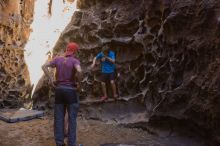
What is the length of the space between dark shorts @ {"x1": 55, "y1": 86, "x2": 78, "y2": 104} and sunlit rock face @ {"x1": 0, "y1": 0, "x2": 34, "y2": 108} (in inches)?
186

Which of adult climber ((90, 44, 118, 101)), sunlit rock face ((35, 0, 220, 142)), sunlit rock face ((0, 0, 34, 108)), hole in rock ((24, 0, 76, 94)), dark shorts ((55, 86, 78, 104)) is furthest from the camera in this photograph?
hole in rock ((24, 0, 76, 94))

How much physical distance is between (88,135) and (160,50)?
7.56 ft

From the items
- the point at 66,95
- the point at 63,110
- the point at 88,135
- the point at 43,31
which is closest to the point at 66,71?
the point at 66,95

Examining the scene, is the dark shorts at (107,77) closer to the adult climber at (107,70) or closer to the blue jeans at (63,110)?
the adult climber at (107,70)

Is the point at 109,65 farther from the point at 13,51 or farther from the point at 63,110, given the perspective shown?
the point at 13,51

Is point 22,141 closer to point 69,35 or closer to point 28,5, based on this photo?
point 69,35

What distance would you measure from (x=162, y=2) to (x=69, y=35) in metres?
2.88

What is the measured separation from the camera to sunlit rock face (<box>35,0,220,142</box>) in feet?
19.0

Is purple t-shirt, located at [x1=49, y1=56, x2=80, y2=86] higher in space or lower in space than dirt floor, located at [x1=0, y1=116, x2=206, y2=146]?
higher

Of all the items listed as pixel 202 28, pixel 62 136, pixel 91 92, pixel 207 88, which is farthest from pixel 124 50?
pixel 62 136

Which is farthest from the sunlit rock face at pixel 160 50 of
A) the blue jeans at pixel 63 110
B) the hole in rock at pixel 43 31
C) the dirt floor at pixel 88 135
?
the blue jeans at pixel 63 110

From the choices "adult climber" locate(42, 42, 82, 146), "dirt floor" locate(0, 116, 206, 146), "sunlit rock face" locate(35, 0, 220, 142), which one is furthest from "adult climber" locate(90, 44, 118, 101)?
"adult climber" locate(42, 42, 82, 146)

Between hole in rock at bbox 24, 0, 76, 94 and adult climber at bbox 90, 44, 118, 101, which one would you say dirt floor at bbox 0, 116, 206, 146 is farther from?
hole in rock at bbox 24, 0, 76, 94

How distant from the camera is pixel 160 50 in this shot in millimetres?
7180
